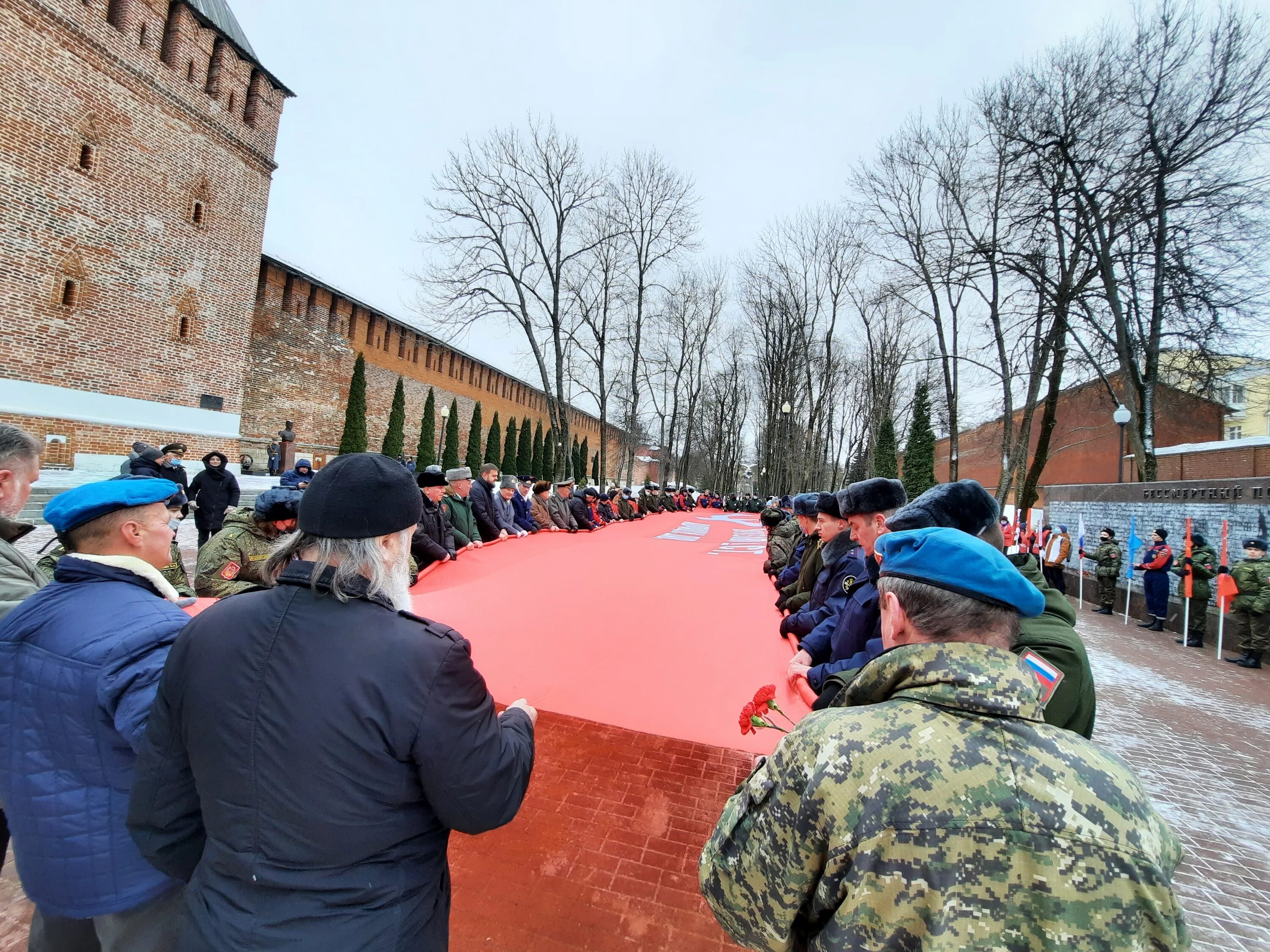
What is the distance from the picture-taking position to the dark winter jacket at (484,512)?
7.50 m

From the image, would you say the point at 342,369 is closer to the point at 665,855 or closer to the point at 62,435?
the point at 62,435

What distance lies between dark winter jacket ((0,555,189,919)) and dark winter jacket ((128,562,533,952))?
30 centimetres

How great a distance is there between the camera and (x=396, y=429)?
29.0 metres

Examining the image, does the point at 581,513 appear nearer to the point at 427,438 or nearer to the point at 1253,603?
the point at 1253,603

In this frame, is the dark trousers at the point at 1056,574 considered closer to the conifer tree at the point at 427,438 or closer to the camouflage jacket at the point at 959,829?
the camouflage jacket at the point at 959,829

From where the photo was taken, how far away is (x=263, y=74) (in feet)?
62.3

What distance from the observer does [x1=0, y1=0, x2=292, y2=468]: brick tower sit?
1266 centimetres

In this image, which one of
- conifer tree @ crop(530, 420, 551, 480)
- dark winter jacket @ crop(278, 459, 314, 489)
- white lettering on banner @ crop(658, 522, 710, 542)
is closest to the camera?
dark winter jacket @ crop(278, 459, 314, 489)

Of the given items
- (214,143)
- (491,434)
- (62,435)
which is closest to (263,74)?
(214,143)

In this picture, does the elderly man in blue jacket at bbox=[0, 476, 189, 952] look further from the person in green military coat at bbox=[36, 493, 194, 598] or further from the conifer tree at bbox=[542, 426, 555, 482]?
the conifer tree at bbox=[542, 426, 555, 482]

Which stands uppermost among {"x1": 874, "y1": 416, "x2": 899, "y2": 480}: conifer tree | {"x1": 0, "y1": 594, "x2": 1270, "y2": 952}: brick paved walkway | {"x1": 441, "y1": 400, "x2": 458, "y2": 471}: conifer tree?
{"x1": 874, "y1": 416, "x2": 899, "y2": 480}: conifer tree

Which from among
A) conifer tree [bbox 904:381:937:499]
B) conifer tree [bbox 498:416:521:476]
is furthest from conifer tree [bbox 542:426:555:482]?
conifer tree [bbox 904:381:937:499]

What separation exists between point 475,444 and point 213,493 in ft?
93.1

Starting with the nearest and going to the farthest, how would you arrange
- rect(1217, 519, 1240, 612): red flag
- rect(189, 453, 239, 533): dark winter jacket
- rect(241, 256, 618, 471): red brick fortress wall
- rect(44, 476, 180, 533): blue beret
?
rect(44, 476, 180, 533): blue beret, rect(189, 453, 239, 533): dark winter jacket, rect(1217, 519, 1240, 612): red flag, rect(241, 256, 618, 471): red brick fortress wall
